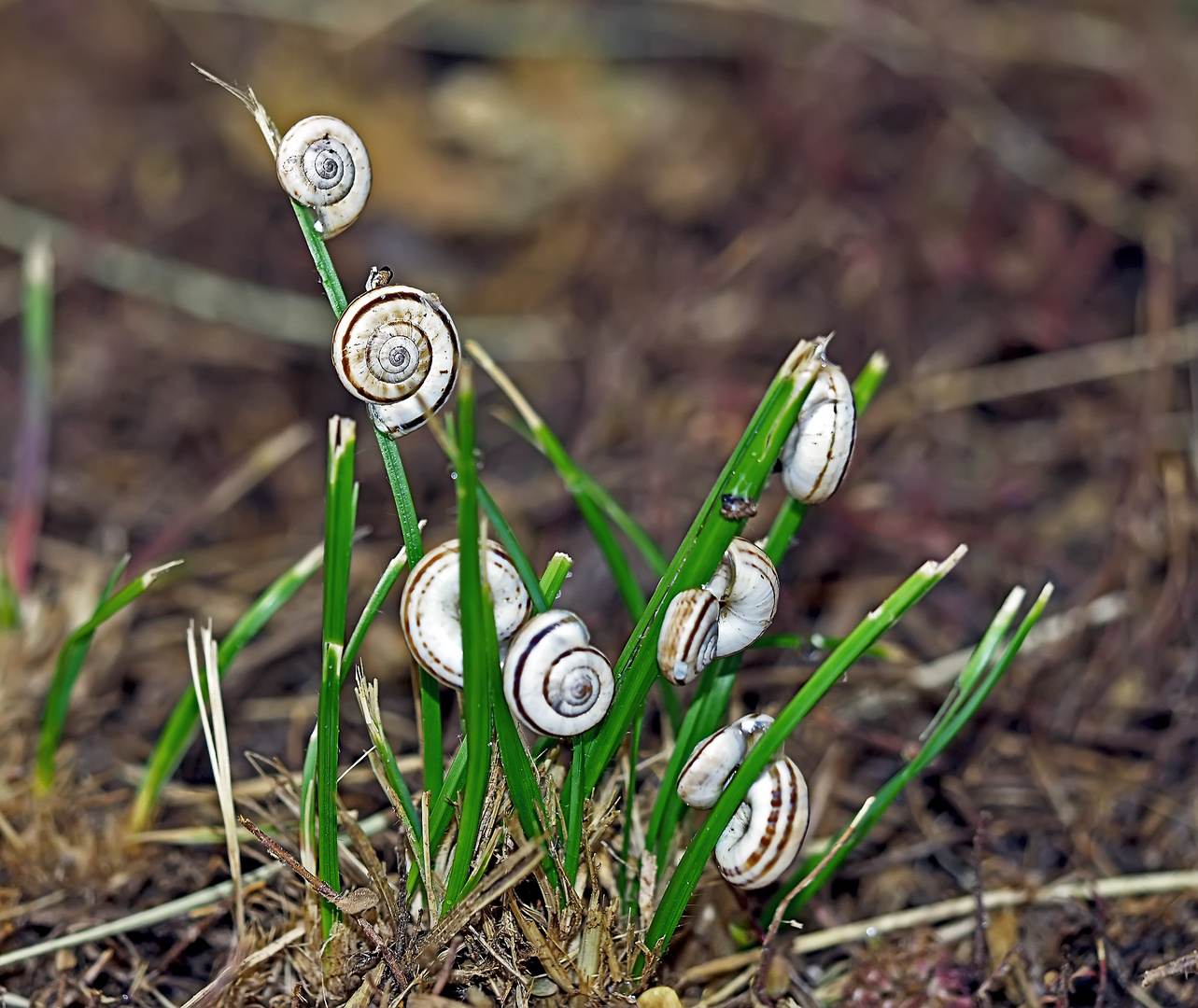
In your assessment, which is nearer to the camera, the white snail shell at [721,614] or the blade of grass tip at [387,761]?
the white snail shell at [721,614]

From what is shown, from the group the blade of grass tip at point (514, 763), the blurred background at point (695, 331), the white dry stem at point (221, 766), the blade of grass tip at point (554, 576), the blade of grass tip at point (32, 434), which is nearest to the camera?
the blade of grass tip at point (514, 763)

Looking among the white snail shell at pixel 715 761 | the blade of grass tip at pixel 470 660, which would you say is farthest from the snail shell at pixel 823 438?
the blade of grass tip at pixel 470 660

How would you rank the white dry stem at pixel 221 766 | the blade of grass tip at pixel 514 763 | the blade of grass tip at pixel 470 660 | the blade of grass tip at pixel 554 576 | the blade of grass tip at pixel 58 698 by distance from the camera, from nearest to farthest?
1. the blade of grass tip at pixel 470 660
2. the blade of grass tip at pixel 514 763
3. the blade of grass tip at pixel 554 576
4. the white dry stem at pixel 221 766
5. the blade of grass tip at pixel 58 698

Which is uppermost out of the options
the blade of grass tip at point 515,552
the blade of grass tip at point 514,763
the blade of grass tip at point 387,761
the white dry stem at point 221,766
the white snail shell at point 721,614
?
the white snail shell at point 721,614

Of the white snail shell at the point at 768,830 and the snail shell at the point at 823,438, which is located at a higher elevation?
the snail shell at the point at 823,438

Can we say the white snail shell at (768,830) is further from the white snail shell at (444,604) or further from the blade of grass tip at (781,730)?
the white snail shell at (444,604)

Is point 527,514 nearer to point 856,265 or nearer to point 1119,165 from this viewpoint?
point 856,265

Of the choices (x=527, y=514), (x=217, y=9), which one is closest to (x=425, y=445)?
(x=527, y=514)

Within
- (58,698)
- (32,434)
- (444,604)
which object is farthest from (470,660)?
(32,434)
